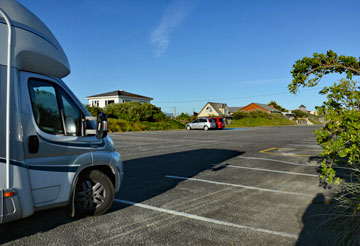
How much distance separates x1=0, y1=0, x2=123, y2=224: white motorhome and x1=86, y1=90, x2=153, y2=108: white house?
53.3 meters

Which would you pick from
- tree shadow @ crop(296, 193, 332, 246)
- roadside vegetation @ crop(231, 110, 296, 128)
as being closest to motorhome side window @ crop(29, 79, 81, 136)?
tree shadow @ crop(296, 193, 332, 246)

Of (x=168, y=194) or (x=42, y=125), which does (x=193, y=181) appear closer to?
(x=168, y=194)

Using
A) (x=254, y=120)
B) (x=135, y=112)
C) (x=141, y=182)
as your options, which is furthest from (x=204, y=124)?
(x=141, y=182)

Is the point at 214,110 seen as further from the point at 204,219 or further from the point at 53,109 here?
the point at 53,109

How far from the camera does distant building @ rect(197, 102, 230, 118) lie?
277 ft

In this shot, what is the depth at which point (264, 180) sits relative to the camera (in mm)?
6961

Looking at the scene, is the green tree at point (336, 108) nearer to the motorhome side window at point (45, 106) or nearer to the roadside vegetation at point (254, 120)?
the motorhome side window at point (45, 106)

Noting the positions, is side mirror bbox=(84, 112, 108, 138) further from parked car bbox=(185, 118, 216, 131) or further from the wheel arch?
parked car bbox=(185, 118, 216, 131)

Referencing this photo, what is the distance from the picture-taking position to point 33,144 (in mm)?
3443

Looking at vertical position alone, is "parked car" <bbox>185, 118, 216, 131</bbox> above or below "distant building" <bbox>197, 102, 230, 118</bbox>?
below

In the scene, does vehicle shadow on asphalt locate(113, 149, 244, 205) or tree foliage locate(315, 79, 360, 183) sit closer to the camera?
tree foliage locate(315, 79, 360, 183)

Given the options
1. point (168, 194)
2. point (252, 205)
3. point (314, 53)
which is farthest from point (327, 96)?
point (168, 194)

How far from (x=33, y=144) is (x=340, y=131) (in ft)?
14.7

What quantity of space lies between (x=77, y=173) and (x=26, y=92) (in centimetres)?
129
